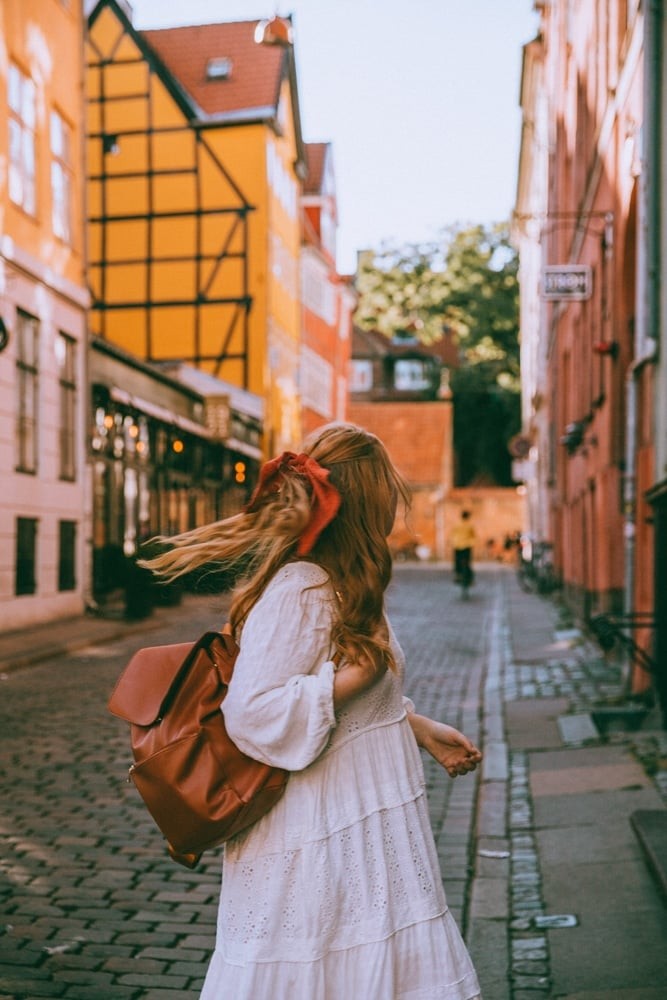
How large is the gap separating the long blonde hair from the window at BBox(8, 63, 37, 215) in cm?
1638

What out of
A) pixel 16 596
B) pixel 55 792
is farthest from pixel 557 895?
pixel 16 596

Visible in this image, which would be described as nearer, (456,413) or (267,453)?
(267,453)

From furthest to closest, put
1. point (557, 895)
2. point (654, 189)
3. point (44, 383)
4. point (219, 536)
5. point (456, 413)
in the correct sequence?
point (456, 413) < point (44, 383) < point (654, 189) < point (557, 895) < point (219, 536)

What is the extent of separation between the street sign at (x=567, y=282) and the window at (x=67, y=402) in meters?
7.91

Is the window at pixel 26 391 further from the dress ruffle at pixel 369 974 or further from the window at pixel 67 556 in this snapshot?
the dress ruffle at pixel 369 974

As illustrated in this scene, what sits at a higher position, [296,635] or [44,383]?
[44,383]

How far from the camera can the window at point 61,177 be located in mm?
20250

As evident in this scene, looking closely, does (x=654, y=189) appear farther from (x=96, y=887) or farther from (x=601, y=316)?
(x=96, y=887)

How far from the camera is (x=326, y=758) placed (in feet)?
8.70

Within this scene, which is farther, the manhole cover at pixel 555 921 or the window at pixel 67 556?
the window at pixel 67 556

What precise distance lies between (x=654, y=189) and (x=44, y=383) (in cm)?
1135

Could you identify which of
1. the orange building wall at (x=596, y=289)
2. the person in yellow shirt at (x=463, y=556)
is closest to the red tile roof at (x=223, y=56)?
the orange building wall at (x=596, y=289)

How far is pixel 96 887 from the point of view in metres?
5.61

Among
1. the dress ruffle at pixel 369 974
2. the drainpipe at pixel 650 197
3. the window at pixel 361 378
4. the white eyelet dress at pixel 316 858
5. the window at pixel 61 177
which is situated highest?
the window at pixel 361 378
